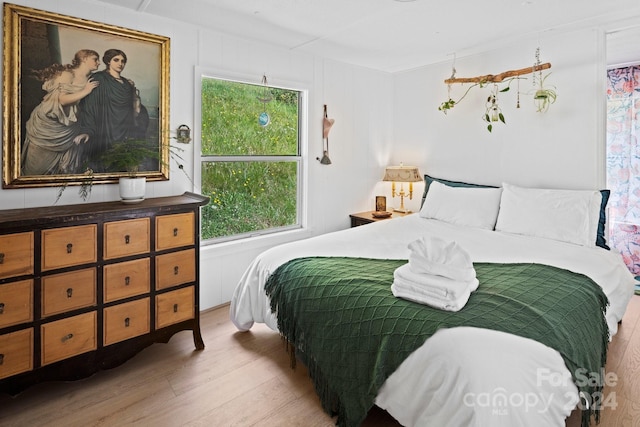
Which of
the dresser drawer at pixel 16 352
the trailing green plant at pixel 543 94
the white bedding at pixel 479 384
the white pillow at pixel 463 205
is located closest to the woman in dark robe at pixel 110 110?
the dresser drawer at pixel 16 352

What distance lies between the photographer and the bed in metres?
1.41

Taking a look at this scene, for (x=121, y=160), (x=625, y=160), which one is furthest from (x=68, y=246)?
(x=625, y=160)

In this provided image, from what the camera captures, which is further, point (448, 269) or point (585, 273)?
point (585, 273)

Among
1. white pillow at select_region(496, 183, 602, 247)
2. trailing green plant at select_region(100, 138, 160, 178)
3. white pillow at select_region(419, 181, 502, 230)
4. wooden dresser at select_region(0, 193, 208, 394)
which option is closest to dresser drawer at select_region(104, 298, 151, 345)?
wooden dresser at select_region(0, 193, 208, 394)

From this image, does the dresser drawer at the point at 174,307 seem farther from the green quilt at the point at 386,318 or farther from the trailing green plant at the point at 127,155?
the trailing green plant at the point at 127,155

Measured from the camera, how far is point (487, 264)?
7.57 ft

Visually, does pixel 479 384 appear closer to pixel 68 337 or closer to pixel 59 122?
pixel 68 337

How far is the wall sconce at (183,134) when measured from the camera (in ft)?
9.87

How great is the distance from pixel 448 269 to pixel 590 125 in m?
2.27

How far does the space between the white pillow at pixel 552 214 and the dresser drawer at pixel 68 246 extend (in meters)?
2.96

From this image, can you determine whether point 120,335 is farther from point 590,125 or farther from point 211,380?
point 590,125

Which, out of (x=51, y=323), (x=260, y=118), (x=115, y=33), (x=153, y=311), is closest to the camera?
Answer: (x=51, y=323)

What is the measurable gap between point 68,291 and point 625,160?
198 inches

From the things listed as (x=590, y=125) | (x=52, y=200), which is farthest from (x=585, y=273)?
(x=52, y=200)
